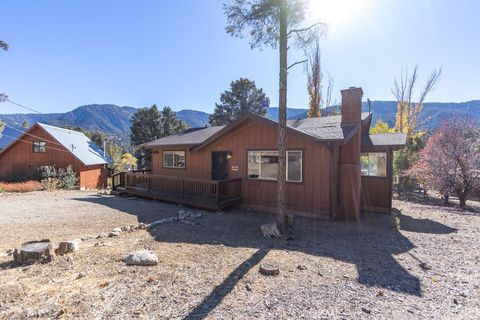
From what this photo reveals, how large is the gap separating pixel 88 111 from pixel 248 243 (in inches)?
7345

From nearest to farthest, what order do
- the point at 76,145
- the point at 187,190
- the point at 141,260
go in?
the point at 141,260, the point at 187,190, the point at 76,145

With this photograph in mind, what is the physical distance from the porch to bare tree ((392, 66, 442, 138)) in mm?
20608

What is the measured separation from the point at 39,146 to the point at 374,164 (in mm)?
25734

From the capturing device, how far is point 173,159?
14.1 meters

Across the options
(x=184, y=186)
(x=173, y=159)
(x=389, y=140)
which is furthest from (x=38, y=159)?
(x=389, y=140)

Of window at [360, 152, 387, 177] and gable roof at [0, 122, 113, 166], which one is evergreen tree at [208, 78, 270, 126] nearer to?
gable roof at [0, 122, 113, 166]

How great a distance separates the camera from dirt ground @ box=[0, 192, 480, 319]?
3.32 metres

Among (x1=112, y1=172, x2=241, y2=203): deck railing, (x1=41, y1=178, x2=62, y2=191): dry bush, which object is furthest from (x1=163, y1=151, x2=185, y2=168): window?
(x1=41, y1=178, x2=62, y2=191): dry bush

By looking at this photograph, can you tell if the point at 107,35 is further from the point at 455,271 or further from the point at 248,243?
the point at 455,271

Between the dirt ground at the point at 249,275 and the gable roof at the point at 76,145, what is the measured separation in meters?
16.3

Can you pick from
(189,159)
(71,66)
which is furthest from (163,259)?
(71,66)

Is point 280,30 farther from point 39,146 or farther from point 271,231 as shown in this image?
point 39,146

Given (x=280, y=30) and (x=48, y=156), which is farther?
(x=48, y=156)

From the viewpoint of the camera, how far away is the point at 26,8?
448 inches
